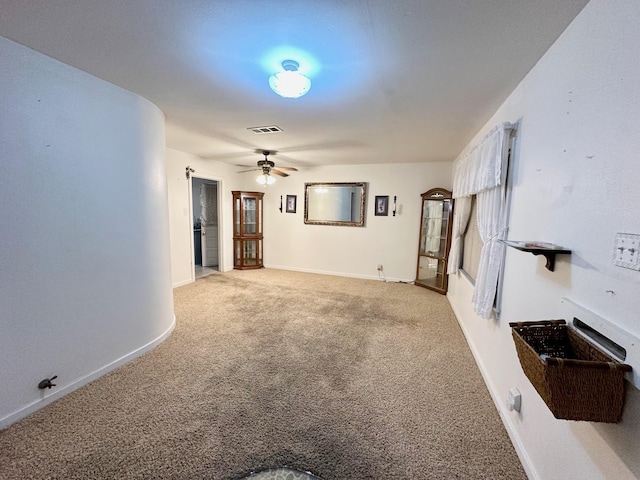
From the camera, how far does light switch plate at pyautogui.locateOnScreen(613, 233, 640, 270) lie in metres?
0.84

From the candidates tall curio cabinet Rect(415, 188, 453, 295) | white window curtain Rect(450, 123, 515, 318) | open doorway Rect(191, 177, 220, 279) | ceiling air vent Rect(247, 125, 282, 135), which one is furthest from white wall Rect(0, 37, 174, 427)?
tall curio cabinet Rect(415, 188, 453, 295)

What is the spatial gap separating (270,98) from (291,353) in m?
2.28

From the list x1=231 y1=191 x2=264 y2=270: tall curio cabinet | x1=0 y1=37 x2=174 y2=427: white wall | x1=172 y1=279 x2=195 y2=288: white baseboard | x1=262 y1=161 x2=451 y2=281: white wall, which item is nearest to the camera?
x1=0 y1=37 x2=174 y2=427: white wall

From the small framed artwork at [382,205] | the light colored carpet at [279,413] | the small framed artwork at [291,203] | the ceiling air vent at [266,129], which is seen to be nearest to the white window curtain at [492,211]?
the light colored carpet at [279,413]

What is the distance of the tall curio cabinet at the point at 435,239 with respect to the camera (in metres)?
4.39

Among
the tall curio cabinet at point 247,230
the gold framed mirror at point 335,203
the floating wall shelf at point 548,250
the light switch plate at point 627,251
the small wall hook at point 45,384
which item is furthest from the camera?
the tall curio cabinet at point 247,230

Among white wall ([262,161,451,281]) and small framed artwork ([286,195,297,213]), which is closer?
white wall ([262,161,451,281])

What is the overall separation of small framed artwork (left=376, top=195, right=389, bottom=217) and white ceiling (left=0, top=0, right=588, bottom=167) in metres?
2.39

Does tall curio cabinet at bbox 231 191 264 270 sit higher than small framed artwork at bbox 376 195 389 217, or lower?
lower

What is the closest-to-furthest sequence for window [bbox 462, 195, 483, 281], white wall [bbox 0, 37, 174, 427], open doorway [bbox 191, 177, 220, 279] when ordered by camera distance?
1. white wall [bbox 0, 37, 174, 427]
2. window [bbox 462, 195, 483, 281]
3. open doorway [bbox 191, 177, 220, 279]

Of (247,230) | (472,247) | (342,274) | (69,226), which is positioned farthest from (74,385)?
(342,274)

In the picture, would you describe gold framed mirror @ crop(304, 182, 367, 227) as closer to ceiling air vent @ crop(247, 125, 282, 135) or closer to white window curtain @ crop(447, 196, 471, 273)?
white window curtain @ crop(447, 196, 471, 273)

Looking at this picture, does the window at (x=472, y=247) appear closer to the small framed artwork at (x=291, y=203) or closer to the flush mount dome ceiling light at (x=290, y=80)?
the flush mount dome ceiling light at (x=290, y=80)

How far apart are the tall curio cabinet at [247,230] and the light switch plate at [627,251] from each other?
547cm
